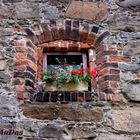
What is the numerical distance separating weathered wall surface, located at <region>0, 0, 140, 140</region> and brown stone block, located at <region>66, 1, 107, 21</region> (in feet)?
0.04

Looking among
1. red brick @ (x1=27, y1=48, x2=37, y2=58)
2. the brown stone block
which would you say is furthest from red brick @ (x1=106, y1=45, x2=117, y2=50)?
red brick @ (x1=27, y1=48, x2=37, y2=58)

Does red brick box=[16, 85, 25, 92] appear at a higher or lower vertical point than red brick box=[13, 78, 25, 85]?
lower

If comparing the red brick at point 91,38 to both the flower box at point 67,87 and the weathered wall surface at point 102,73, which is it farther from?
the flower box at point 67,87

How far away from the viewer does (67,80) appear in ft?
12.7

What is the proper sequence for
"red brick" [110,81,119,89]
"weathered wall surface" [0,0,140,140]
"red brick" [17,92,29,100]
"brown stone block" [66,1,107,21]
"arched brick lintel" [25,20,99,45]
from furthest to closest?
"brown stone block" [66,1,107,21], "arched brick lintel" [25,20,99,45], "red brick" [110,81,119,89], "red brick" [17,92,29,100], "weathered wall surface" [0,0,140,140]

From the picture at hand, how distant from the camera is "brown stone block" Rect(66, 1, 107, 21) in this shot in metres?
4.27

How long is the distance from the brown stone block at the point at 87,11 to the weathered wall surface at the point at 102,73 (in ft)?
0.04

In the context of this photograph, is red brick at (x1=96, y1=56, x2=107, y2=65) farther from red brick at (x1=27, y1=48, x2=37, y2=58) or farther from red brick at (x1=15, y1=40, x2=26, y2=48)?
red brick at (x1=15, y1=40, x2=26, y2=48)

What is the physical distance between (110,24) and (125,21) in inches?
7.0

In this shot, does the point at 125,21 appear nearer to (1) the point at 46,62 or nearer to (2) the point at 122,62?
(2) the point at 122,62

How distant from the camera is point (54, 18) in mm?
4223

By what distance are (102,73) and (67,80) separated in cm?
38

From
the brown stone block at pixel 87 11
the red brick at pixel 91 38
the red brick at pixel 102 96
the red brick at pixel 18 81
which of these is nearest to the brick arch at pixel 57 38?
the red brick at pixel 91 38

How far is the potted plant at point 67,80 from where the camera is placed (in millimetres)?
3844
